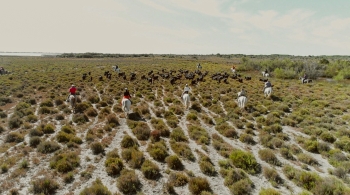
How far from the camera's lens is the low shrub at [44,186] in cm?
805

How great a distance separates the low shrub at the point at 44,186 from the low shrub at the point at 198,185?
186 inches

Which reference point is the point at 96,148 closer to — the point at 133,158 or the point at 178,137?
the point at 133,158

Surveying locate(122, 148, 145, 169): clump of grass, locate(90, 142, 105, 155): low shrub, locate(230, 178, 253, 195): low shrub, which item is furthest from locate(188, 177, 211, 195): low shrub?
locate(90, 142, 105, 155): low shrub

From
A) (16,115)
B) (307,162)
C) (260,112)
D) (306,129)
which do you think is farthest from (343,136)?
(16,115)

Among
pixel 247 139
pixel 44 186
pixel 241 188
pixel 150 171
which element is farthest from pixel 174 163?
pixel 247 139

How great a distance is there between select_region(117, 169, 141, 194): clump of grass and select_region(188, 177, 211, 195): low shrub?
6.21ft

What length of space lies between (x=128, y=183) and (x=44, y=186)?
2877 mm

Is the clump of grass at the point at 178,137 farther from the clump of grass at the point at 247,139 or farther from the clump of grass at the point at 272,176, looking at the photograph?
the clump of grass at the point at 272,176

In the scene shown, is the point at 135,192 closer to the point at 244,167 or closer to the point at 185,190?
the point at 185,190

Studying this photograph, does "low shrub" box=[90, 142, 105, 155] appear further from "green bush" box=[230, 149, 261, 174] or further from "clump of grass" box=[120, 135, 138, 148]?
"green bush" box=[230, 149, 261, 174]

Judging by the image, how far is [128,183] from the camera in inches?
329

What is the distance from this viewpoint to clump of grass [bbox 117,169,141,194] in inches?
324

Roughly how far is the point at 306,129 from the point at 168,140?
8658 mm

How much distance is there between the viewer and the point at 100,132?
14.2 m
